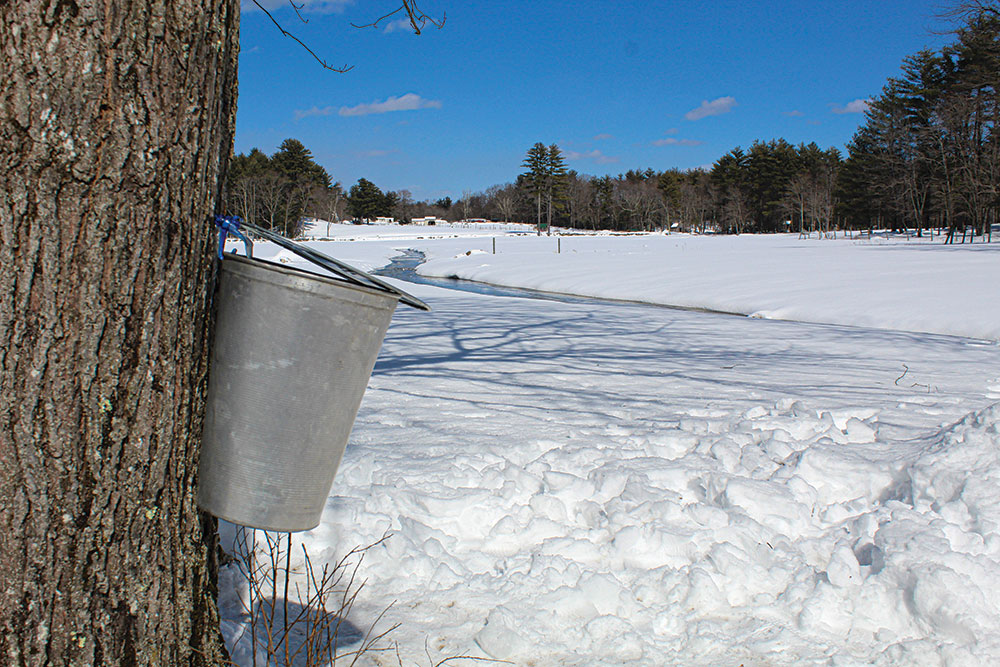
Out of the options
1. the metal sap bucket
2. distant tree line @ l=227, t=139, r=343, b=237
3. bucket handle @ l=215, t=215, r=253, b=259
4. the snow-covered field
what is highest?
distant tree line @ l=227, t=139, r=343, b=237

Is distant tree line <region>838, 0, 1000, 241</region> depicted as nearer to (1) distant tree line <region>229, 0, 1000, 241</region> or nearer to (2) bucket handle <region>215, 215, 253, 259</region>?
(1) distant tree line <region>229, 0, 1000, 241</region>

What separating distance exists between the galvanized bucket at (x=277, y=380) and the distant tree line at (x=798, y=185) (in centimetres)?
2563

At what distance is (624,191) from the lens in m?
82.6

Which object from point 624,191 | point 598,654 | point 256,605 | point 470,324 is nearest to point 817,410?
point 598,654

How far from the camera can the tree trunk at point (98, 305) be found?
1.25 meters

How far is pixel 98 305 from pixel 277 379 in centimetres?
39

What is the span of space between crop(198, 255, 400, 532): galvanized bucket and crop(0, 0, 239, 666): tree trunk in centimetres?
9

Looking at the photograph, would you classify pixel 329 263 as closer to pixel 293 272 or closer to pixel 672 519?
pixel 293 272

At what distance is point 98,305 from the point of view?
1308 millimetres

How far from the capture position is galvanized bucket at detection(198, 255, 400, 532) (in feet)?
4.96

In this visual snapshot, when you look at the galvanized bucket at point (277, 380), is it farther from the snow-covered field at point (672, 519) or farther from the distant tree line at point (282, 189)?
the distant tree line at point (282, 189)

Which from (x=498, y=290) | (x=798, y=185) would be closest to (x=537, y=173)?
(x=798, y=185)

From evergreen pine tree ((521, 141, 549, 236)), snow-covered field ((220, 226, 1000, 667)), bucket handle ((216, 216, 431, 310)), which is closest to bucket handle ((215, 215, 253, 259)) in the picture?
bucket handle ((216, 216, 431, 310))

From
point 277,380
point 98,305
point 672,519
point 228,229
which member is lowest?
point 672,519
